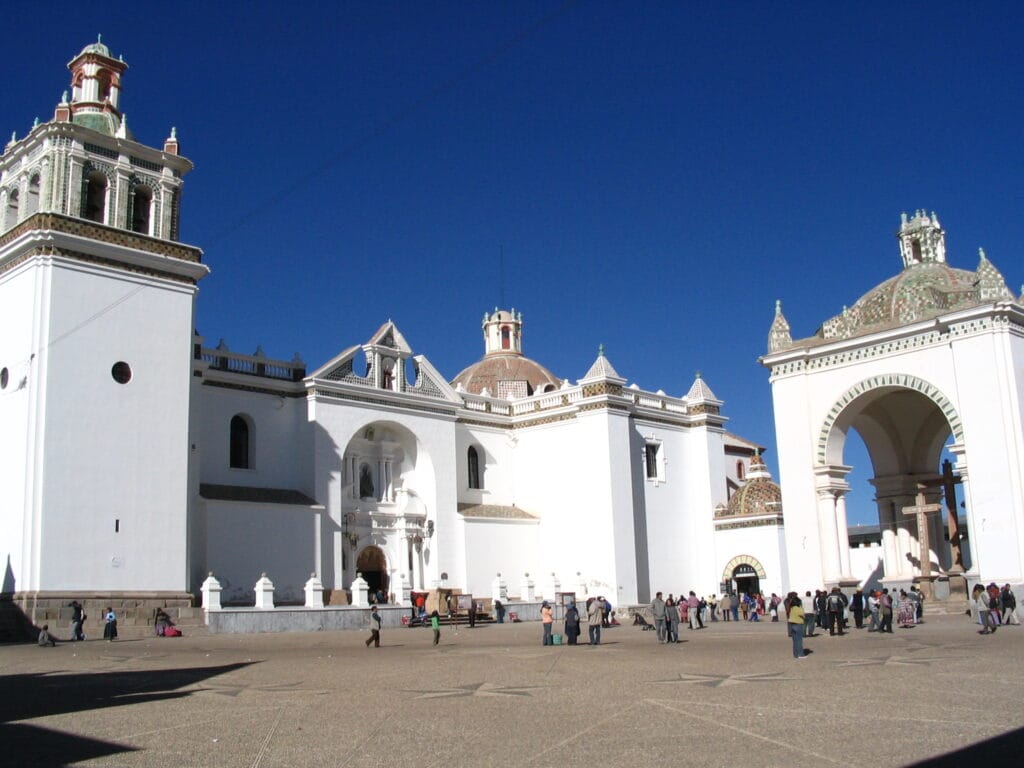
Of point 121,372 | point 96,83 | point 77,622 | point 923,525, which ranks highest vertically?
point 96,83

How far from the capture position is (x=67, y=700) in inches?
441

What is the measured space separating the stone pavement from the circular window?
8345 mm

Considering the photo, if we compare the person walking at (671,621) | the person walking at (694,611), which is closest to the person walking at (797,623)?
the person walking at (671,621)

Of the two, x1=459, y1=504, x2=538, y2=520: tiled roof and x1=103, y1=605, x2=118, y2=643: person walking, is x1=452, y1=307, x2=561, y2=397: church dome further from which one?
x1=103, y1=605, x2=118, y2=643: person walking

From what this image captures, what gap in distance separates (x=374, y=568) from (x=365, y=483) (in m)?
2.74

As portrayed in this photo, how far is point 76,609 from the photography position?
71.5ft

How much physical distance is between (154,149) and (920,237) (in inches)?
786

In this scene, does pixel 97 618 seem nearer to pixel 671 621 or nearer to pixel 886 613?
pixel 671 621

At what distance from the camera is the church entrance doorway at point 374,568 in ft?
108

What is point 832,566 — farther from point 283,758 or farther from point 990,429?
point 283,758

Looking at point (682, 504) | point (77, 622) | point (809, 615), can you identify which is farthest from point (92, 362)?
point (682, 504)

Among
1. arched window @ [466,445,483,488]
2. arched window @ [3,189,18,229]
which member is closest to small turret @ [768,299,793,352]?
arched window @ [466,445,483,488]

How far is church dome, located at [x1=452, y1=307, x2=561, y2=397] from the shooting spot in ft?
143

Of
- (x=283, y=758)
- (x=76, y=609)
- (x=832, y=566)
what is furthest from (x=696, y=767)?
(x=832, y=566)
